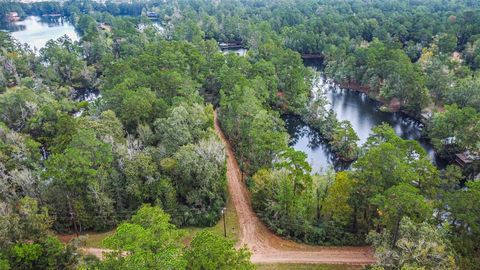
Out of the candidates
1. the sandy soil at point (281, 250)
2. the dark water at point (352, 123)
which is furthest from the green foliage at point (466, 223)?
the dark water at point (352, 123)

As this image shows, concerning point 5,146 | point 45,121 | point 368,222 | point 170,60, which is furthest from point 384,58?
point 5,146

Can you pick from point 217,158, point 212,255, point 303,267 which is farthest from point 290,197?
point 212,255

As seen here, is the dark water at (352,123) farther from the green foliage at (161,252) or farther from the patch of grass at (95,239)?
the green foliage at (161,252)

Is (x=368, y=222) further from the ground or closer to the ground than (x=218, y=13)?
closer to the ground

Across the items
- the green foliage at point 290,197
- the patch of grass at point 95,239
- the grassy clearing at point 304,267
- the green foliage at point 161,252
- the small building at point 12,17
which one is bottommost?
the grassy clearing at point 304,267

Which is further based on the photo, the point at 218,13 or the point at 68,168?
the point at 218,13

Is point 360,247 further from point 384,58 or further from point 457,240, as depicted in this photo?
point 384,58

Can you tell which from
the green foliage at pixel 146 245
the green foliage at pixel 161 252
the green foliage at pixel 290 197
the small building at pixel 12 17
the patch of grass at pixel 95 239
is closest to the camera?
the green foliage at pixel 146 245
